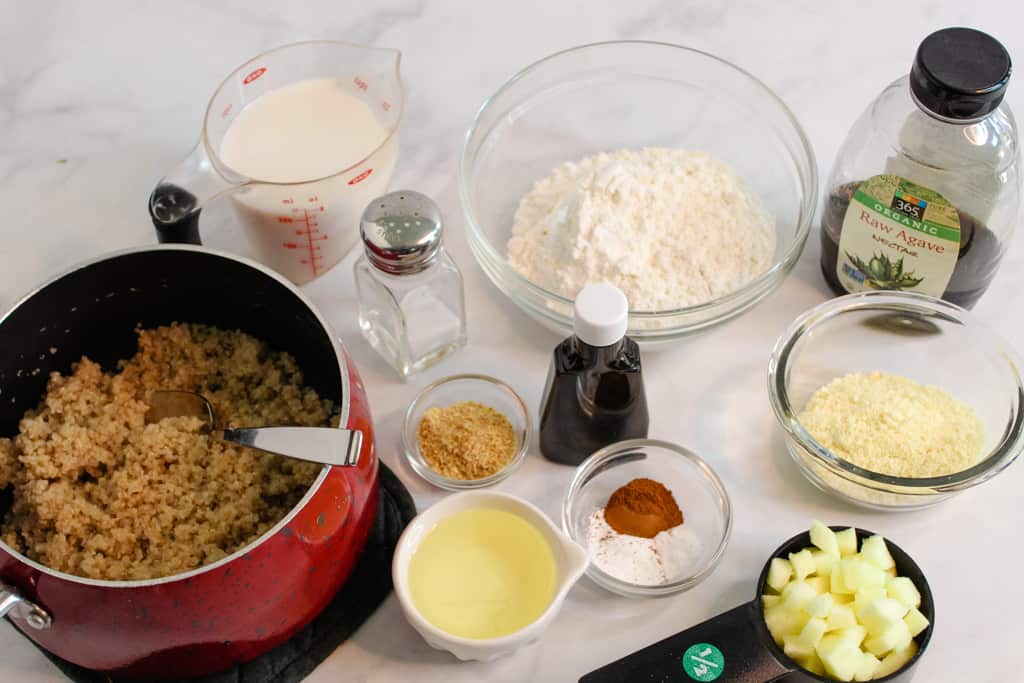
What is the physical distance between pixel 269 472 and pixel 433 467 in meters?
0.22

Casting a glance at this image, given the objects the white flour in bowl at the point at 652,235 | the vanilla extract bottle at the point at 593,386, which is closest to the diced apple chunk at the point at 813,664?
the vanilla extract bottle at the point at 593,386

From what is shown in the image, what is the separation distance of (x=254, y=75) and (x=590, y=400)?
0.69 m

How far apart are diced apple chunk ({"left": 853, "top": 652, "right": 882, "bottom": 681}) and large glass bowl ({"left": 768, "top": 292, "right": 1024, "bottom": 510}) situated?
21 cm

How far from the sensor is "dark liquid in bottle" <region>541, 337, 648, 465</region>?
1270mm

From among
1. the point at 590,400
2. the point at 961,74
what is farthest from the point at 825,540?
the point at 961,74

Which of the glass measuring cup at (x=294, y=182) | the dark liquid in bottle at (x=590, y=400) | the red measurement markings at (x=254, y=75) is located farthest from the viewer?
the red measurement markings at (x=254, y=75)

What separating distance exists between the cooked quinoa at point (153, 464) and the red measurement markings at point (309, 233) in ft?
0.56

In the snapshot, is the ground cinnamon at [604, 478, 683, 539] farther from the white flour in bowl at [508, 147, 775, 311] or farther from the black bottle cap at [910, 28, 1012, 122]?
the black bottle cap at [910, 28, 1012, 122]

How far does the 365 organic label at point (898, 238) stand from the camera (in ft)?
4.44

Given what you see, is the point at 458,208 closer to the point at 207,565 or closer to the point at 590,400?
the point at 590,400

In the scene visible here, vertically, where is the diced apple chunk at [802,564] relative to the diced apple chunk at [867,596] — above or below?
below

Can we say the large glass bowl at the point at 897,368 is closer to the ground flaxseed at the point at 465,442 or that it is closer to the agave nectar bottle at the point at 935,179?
the agave nectar bottle at the point at 935,179

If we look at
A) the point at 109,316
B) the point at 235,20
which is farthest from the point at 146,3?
the point at 109,316

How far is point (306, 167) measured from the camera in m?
1.48
